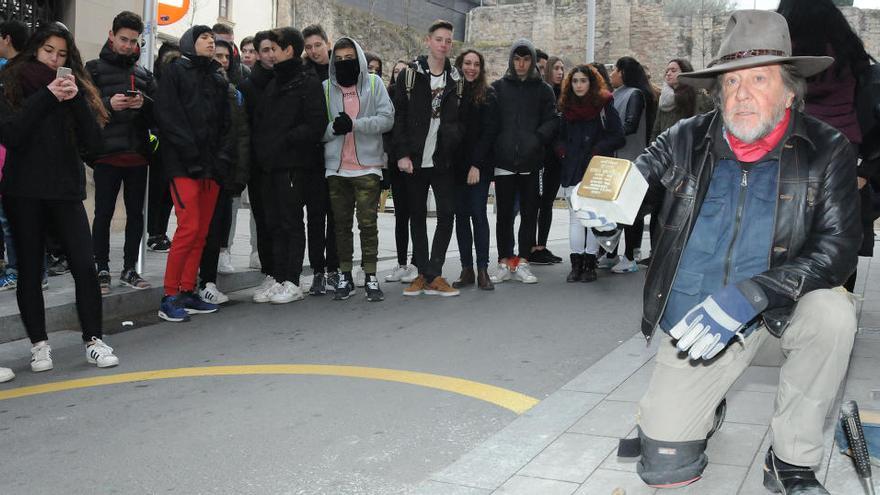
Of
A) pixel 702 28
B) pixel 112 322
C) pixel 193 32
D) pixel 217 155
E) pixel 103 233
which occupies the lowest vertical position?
pixel 112 322

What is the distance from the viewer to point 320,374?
5.52m

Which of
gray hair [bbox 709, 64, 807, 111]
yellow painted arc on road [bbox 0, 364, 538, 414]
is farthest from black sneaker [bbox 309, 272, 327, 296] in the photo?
gray hair [bbox 709, 64, 807, 111]

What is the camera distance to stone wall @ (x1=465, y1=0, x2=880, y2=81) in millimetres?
53531

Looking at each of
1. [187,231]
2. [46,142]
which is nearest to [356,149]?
[187,231]

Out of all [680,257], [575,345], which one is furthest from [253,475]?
[575,345]

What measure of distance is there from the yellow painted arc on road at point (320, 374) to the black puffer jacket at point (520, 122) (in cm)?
353

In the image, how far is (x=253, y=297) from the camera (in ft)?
26.9

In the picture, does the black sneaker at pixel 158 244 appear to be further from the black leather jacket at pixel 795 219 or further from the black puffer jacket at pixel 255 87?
the black leather jacket at pixel 795 219

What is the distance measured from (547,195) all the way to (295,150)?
3.40m

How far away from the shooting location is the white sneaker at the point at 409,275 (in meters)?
8.95

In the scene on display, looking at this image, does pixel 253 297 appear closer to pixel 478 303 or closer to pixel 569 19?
pixel 478 303

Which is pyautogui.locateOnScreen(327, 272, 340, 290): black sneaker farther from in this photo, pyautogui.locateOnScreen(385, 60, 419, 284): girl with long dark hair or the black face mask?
the black face mask

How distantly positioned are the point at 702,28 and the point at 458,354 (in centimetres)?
5114

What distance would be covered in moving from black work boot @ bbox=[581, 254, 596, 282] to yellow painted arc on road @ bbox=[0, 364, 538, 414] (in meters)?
3.69
